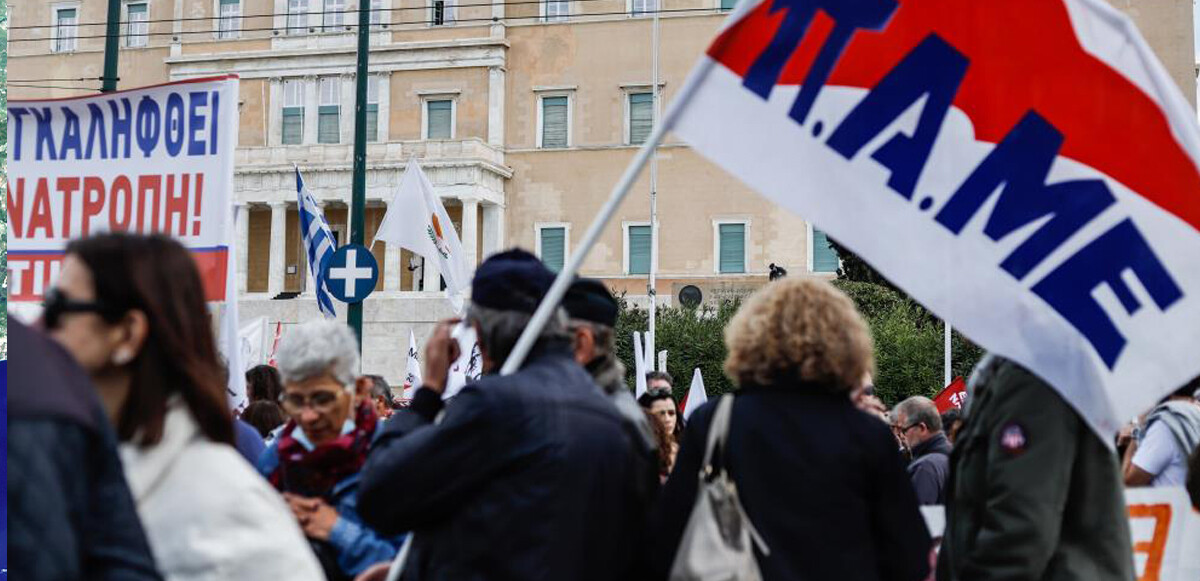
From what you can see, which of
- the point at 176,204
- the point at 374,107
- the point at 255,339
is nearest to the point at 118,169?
the point at 176,204

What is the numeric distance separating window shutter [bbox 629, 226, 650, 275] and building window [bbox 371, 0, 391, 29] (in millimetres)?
11605

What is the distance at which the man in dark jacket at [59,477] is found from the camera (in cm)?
183

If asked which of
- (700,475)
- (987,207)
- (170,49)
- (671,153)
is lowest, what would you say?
(700,475)

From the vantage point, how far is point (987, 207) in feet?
11.4

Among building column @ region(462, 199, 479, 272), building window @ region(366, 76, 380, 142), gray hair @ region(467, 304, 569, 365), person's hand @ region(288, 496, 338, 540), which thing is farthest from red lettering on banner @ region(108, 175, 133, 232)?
building window @ region(366, 76, 380, 142)

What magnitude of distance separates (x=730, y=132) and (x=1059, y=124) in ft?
2.50

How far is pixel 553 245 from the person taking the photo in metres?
50.1

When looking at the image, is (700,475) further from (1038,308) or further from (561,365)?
(1038,308)

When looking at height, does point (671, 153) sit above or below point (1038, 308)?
above

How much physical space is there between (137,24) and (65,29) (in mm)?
2832

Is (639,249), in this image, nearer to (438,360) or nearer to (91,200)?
(91,200)

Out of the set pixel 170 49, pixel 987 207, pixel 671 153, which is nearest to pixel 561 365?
pixel 987 207

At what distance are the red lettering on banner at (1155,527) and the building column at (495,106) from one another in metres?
46.9

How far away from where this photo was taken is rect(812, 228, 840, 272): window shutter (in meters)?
48.1
